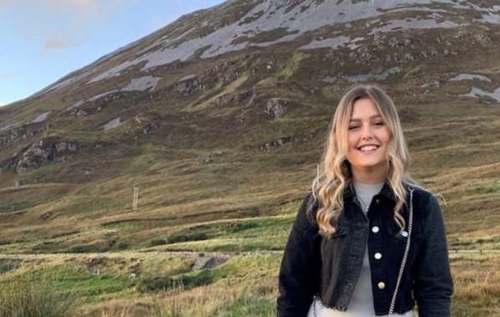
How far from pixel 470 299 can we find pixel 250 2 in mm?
171595

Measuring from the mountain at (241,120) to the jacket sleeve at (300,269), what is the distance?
866 inches

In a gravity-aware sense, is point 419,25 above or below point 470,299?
above

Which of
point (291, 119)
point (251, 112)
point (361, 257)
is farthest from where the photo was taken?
point (251, 112)

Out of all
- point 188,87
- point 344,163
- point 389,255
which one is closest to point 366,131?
point 344,163

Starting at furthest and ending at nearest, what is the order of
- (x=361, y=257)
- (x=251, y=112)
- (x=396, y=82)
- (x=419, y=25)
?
(x=419, y=25)
(x=396, y=82)
(x=251, y=112)
(x=361, y=257)

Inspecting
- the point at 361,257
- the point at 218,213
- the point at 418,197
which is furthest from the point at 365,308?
the point at 218,213

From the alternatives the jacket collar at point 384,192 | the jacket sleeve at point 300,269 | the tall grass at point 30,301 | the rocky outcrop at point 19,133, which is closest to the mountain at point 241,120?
the rocky outcrop at point 19,133

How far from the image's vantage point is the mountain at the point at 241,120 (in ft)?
178

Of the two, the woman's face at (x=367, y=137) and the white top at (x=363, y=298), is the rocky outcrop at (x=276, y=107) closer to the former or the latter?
the woman's face at (x=367, y=137)

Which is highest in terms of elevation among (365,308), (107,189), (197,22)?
(197,22)

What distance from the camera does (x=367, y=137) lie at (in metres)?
3.52

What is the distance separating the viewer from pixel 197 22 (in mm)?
181000

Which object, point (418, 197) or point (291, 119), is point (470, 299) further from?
point (291, 119)

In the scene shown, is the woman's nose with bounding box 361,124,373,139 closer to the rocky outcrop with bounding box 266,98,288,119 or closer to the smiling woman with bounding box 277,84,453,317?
the smiling woman with bounding box 277,84,453,317
